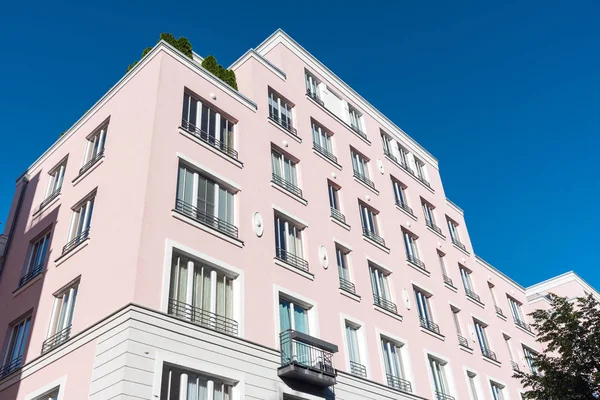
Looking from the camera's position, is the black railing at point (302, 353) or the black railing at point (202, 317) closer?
the black railing at point (202, 317)

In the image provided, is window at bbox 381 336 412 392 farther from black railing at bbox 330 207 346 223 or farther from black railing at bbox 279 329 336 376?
black railing at bbox 330 207 346 223

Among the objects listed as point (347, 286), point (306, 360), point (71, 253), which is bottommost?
point (306, 360)

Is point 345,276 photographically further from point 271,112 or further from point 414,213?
point 414,213

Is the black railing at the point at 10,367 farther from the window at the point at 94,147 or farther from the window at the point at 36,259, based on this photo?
the window at the point at 94,147

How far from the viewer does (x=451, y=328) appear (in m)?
28.5

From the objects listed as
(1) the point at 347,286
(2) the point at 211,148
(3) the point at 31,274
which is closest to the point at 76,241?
(3) the point at 31,274

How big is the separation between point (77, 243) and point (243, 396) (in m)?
7.79

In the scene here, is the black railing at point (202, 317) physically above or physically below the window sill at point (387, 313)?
below

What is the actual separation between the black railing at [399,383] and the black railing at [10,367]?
13.6 m

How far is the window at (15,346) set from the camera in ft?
61.2

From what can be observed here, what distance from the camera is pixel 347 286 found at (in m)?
23.1

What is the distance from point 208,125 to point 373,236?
1020 centimetres

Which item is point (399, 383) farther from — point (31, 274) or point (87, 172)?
point (31, 274)

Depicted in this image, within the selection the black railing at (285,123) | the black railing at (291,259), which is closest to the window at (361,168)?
the black railing at (285,123)
